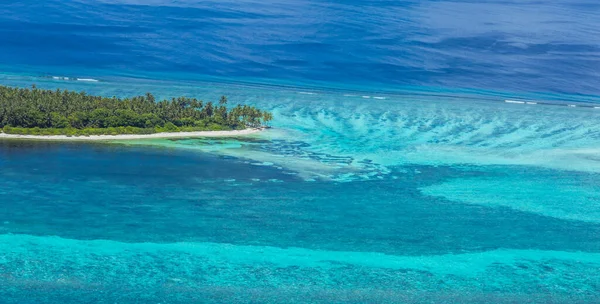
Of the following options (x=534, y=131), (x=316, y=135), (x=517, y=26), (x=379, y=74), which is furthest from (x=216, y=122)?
(x=517, y=26)

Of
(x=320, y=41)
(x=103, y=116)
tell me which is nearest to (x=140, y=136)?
(x=103, y=116)

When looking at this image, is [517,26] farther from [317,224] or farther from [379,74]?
[317,224]

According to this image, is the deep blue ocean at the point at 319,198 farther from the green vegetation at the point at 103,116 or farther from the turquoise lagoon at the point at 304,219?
the green vegetation at the point at 103,116

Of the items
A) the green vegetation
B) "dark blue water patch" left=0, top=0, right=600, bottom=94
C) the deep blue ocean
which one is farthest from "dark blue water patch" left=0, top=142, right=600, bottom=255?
"dark blue water patch" left=0, top=0, right=600, bottom=94

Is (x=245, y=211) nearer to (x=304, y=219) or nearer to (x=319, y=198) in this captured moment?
(x=304, y=219)

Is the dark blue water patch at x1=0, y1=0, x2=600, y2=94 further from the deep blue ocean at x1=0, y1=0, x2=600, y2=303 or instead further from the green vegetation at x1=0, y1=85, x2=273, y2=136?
the green vegetation at x1=0, y1=85, x2=273, y2=136

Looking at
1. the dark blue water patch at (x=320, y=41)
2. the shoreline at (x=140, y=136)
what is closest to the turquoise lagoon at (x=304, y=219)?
the shoreline at (x=140, y=136)
